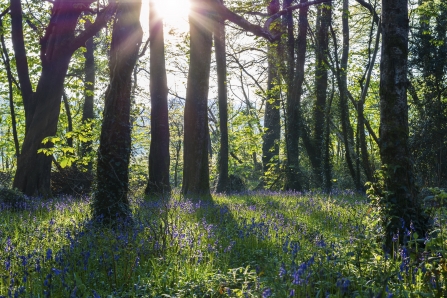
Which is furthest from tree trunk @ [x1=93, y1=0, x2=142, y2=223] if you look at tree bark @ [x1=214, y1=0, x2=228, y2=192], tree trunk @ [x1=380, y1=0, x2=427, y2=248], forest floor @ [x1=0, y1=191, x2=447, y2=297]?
tree bark @ [x1=214, y1=0, x2=228, y2=192]

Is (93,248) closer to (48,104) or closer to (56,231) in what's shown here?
(56,231)

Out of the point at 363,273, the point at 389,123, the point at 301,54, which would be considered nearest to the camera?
the point at 363,273

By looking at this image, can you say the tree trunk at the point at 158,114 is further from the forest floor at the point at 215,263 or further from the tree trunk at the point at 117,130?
the forest floor at the point at 215,263

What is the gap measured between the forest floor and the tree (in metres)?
5.82

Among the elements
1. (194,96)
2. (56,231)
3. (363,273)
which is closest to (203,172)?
(194,96)

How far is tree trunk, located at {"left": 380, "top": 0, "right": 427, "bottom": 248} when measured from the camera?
545 cm

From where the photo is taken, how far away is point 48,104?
42.0 feet

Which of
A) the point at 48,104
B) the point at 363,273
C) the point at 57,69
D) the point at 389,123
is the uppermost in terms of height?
the point at 57,69

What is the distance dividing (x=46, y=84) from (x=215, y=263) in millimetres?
10426

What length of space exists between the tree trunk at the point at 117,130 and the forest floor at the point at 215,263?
2.21ft

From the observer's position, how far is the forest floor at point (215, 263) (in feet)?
12.1

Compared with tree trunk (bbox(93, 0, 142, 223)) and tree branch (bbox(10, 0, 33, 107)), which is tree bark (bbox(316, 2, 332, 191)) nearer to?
tree trunk (bbox(93, 0, 142, 223))

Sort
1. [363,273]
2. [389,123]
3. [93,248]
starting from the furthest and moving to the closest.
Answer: [389,123]
[93,248]
[363,273]

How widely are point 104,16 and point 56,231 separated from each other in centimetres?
831
